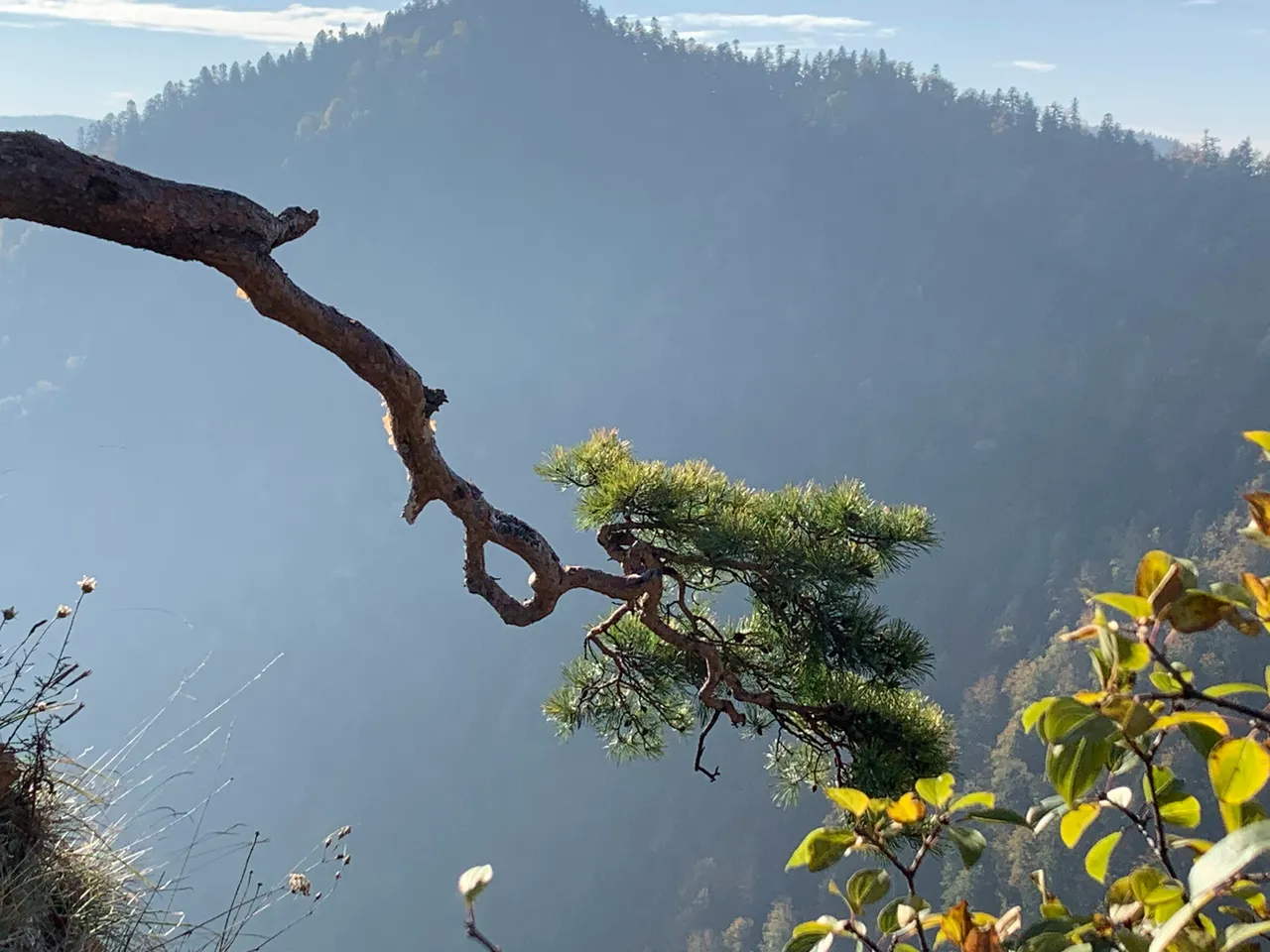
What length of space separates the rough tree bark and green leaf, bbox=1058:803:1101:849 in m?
0.77

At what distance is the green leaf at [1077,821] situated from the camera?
0.49 meters

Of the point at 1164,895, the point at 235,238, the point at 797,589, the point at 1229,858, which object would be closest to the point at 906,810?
the point at 1164,895

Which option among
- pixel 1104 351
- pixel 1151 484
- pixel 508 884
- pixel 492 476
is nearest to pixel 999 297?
pixel 1104 351

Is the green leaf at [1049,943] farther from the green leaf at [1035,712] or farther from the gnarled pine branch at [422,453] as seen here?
the gnarled pine branch at [422,453]

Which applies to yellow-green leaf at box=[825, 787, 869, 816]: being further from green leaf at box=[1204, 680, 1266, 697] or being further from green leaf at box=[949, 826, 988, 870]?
green leaf at box=[1204, 680, 1266, 697]

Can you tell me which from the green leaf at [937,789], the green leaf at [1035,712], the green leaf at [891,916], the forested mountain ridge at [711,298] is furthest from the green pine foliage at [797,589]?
the forested mountain ridge at [711,298]

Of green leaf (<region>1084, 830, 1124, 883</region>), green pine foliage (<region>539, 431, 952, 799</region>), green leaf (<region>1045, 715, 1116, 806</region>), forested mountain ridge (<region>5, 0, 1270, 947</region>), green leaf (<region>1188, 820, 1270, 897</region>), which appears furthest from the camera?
forested mountain ridge (<region>5, 0, 1270, 947</region>)

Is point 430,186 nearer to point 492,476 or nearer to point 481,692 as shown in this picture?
point 492,476

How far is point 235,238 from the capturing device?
896 mm

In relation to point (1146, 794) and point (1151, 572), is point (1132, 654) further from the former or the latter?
point (1146, 794)

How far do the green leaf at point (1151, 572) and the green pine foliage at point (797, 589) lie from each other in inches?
44.3

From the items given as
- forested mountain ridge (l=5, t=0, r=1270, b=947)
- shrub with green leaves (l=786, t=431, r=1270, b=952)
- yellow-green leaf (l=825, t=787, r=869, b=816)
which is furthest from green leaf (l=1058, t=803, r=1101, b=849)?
forested mountain ridge (l=5, t=0, r=1270, b=947)

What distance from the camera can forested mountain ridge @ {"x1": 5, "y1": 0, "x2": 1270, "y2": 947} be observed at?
4066 cm

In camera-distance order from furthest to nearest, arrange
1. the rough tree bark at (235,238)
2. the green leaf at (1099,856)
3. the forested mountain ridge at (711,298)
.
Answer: the forested mountain ridge at (711,298), the rough tree bark at (235,238), the green leaf at (1099,856)
